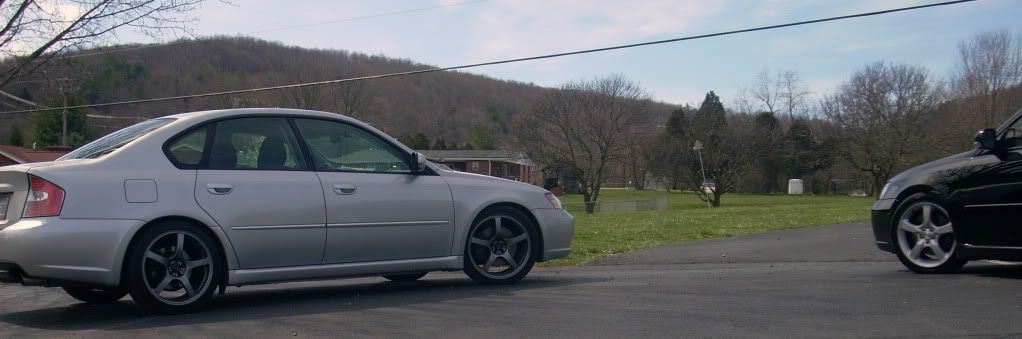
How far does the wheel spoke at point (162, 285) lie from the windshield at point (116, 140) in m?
0.97

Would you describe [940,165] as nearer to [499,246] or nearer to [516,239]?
[516,239]

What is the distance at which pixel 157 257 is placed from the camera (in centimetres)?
557

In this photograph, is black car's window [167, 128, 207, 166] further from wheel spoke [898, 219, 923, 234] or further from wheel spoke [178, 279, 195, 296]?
wheel spoke [898, 219, 923, 234]

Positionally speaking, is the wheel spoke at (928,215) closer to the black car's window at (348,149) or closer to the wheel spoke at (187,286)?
the black car's window at (348,149)

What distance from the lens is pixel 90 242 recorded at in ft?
17.4

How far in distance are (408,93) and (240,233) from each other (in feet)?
174

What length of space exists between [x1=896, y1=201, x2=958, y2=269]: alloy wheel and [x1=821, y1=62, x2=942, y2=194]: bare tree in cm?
4564

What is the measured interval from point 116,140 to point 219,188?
2.95 feet

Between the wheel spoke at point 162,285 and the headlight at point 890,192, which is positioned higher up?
the headlight at point 890,192

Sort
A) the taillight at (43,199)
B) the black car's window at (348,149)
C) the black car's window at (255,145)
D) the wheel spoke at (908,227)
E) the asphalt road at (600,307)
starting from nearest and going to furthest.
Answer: the asphalt road at (600,307)
the taillight at (43,199)
the black car's window at (255,145)
the black car's window at (348,149)
the wheel spoke at (908,227)

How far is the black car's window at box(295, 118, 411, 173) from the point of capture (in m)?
6.53

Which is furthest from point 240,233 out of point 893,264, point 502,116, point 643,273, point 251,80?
A: point 502,116

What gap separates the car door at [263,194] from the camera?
231 inches

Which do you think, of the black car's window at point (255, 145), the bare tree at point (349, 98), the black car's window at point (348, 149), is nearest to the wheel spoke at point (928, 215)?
the black car's window at point (348, 149)
